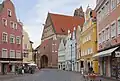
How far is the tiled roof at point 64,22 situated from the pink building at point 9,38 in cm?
5371

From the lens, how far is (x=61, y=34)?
12288 centimetres

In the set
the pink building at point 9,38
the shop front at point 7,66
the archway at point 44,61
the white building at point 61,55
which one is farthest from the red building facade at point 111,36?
the archway at point 44,61

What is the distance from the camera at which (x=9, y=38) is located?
6562 cm

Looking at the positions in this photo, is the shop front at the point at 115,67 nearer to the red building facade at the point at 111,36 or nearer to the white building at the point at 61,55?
the red building facade at the point at 111,36

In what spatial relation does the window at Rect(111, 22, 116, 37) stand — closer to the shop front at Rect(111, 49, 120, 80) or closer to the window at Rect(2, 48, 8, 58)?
the shop front at Rect(111, 49, 120, 80)

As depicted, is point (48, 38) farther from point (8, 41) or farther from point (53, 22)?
point (8, 41)

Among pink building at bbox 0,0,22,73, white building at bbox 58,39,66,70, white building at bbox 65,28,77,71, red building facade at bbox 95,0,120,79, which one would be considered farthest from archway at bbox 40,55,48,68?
red building facade at bbox 95,0,120,79

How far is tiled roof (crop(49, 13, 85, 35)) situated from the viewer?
4902 inches

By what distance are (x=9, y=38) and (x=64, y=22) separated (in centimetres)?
6651

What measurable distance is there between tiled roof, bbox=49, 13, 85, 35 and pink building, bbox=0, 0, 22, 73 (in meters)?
53.7

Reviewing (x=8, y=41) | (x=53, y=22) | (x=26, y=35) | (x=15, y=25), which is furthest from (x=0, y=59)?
(x=53, y=22)

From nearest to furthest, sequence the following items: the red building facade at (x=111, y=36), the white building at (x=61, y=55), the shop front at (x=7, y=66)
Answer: the red building facade at (x=111, y=36) → the shop front at (x=7, y=66) → the white building at (x=61, y=55)

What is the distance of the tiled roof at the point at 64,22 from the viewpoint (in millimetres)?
124500

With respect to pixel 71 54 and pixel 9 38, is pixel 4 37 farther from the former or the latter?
pixel 71 54
